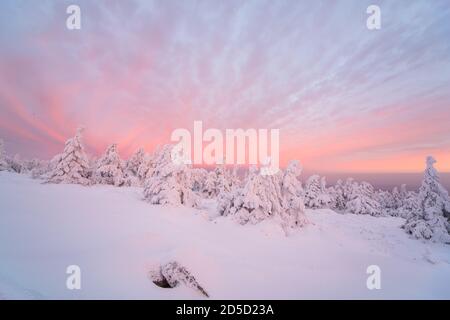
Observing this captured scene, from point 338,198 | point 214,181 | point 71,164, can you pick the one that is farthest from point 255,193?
point 338,198

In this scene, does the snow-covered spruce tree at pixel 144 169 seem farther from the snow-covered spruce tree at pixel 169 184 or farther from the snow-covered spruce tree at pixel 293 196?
the snow-covered spruce tree at pixel 293 196

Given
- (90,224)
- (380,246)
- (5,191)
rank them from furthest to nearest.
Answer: (380,246) < (5,191) < (90,224)

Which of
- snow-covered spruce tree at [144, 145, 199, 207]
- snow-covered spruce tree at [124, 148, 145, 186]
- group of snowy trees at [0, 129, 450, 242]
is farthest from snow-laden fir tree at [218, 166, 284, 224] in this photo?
snow-covered spruce tree at [124, 148, 145, 186]

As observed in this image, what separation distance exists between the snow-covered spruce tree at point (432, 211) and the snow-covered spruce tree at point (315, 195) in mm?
18441

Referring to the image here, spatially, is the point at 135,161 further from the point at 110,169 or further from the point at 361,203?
the point at 361,203

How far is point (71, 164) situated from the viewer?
818 inches

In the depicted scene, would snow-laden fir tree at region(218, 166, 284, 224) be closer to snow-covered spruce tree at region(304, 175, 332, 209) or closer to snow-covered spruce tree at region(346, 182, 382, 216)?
snow-covered spruce tree at region(304, 175, 332, 209)

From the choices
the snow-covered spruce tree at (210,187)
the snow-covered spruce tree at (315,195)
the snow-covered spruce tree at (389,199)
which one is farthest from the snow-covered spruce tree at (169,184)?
the snow-covered spruce tree at (389,199)

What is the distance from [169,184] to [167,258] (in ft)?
34.8

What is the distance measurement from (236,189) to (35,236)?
12.0m

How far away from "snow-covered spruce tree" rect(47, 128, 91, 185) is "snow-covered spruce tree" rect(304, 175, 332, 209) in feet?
108
